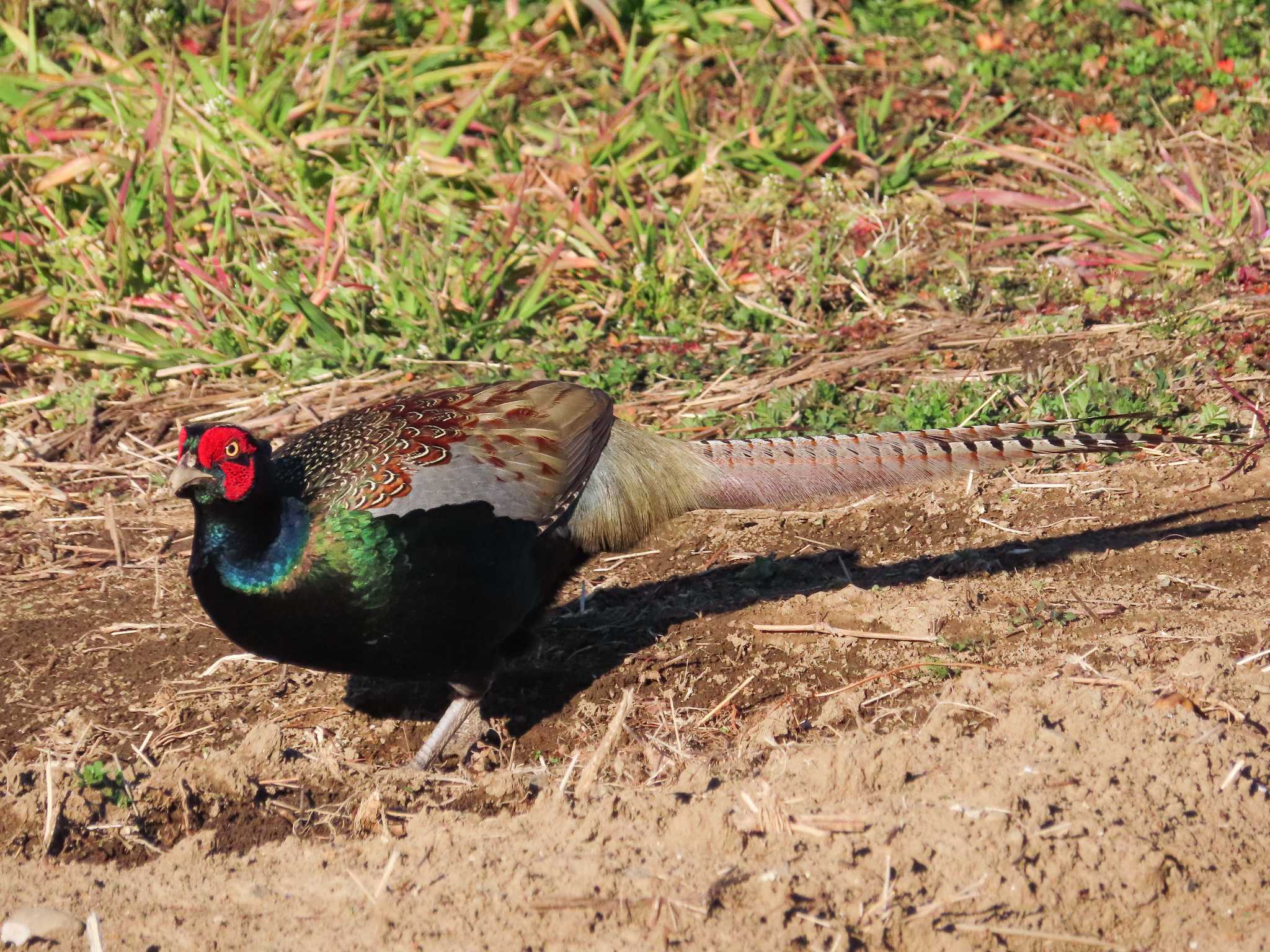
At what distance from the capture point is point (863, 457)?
12.6 ft

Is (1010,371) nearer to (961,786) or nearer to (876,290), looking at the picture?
(876,290)

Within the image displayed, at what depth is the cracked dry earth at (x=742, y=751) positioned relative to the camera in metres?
2.68

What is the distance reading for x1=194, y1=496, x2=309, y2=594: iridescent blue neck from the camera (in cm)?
317

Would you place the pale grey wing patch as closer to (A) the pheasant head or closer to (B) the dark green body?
(B) the dark green body

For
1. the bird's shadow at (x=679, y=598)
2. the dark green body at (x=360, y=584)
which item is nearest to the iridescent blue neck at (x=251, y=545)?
the dark green body at (x=360, y=584)

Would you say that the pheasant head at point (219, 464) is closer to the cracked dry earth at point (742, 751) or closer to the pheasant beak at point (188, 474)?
the pheasant beak at point (188, 474)

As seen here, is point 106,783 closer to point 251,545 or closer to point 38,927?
point 38,927

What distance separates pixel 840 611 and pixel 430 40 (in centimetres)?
466

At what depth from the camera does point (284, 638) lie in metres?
3.25

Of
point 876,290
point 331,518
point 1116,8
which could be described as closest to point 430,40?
point 876,290

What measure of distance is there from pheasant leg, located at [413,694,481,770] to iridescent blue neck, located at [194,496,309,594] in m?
0.70

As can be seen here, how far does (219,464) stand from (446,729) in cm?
99

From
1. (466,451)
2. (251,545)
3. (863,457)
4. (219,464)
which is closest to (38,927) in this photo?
(251,545)

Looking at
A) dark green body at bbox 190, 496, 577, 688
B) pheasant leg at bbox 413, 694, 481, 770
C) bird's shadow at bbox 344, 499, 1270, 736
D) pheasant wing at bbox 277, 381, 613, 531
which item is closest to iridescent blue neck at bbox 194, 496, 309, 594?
dark green body at bbox 190, 496, 577, 688
